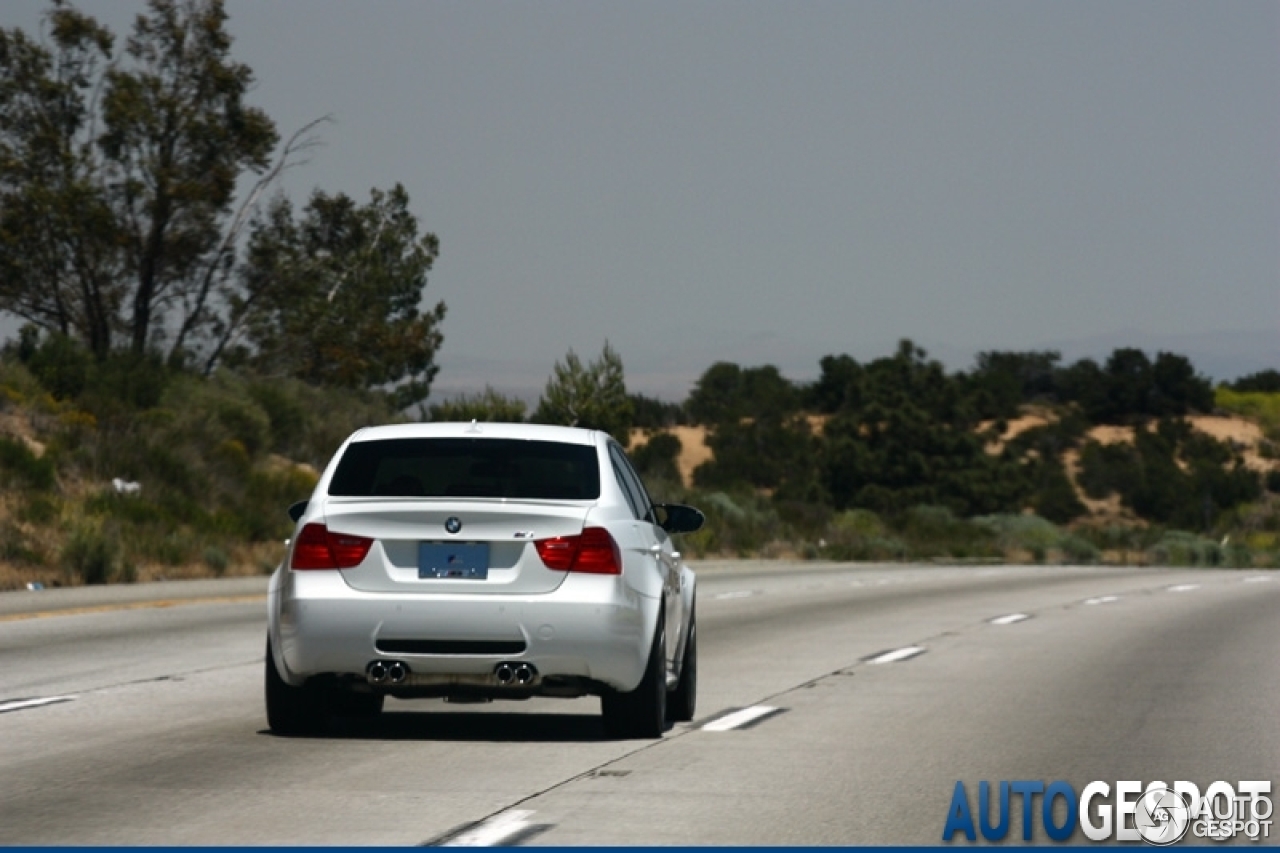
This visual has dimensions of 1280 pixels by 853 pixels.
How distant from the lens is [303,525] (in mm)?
12008

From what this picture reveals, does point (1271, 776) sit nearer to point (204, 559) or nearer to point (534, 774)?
point (534, 774)

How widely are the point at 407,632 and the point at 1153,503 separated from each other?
9473 cm

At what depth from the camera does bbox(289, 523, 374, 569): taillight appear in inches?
466

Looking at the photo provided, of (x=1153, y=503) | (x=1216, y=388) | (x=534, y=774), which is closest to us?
(x=534, y=774)

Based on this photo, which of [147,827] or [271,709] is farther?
[271,709]

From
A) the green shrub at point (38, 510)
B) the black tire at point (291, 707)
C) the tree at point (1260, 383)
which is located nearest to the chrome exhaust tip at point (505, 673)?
the black tire at point (291, 707)

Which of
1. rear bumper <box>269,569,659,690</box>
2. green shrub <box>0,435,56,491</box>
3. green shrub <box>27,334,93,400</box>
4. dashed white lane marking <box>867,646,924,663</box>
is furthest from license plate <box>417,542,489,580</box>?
green shrub <box>27,334,93,400</box>

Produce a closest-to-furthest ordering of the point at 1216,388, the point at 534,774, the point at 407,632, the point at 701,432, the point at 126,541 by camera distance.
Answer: the point at 534,774 < the point at 407,632 < the point at 126,541 < the point at 701,432 < the point at 1216,388

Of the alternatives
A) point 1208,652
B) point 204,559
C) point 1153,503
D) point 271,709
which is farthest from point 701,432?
point 271,709

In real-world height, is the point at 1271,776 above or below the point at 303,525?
below

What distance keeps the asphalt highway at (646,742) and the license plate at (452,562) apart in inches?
36.0

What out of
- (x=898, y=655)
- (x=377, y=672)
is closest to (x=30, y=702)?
(x=377, y=672)

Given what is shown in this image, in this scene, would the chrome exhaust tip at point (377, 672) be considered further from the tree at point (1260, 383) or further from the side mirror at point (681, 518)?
the tree at point (1260, 383)

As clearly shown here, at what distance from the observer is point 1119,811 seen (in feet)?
33.1
